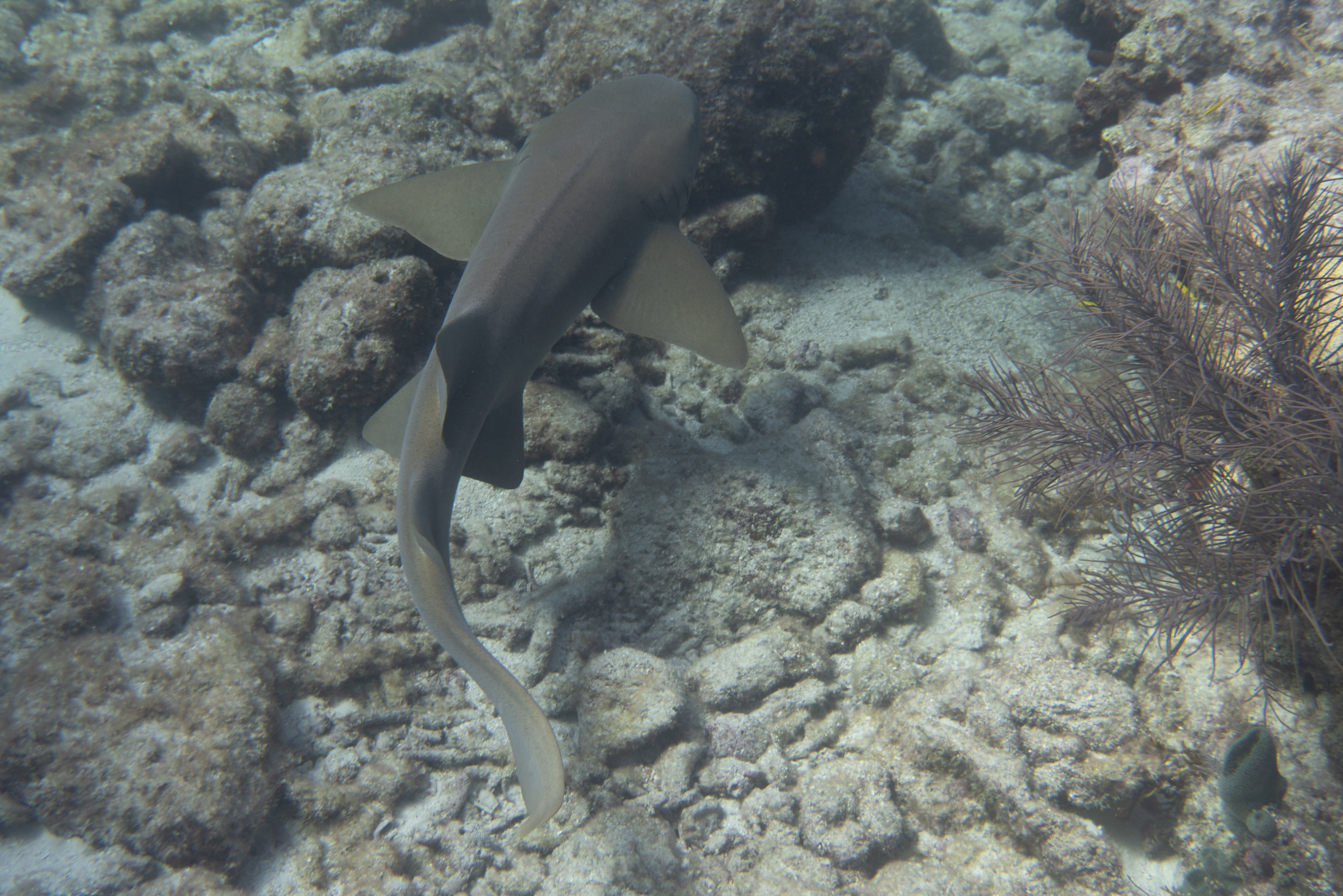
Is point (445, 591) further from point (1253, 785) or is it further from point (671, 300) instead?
point (1253, 785)

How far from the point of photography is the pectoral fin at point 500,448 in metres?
3.04

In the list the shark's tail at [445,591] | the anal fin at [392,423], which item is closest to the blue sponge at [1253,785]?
the shark's tail at [445,591]

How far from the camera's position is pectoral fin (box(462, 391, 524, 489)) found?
3041 mm

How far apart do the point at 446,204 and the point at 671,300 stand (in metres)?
1.45

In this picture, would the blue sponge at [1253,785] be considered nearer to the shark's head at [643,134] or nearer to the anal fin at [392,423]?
the shark's head at [643,134]

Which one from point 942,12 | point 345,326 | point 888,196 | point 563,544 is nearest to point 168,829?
point 563,544

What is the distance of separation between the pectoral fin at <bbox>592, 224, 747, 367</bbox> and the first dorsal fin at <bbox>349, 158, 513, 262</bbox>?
0.83 meters

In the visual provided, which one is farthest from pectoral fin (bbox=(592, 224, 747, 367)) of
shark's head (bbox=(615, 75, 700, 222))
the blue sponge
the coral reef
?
the blue sponge

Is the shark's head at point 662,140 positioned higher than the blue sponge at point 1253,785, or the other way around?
the shark's head at point 662,140

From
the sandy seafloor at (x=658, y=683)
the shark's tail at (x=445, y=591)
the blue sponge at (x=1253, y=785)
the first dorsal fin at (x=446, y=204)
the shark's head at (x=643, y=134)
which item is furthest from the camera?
the first dorsal fin at (x=446, y=204)

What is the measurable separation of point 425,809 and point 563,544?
1571 mm

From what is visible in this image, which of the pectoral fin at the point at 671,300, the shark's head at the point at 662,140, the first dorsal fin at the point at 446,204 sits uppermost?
the shark's head at the point at 662,140

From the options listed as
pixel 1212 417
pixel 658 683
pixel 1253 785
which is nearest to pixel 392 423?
pixel 658 683

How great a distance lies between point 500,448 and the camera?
309cm
